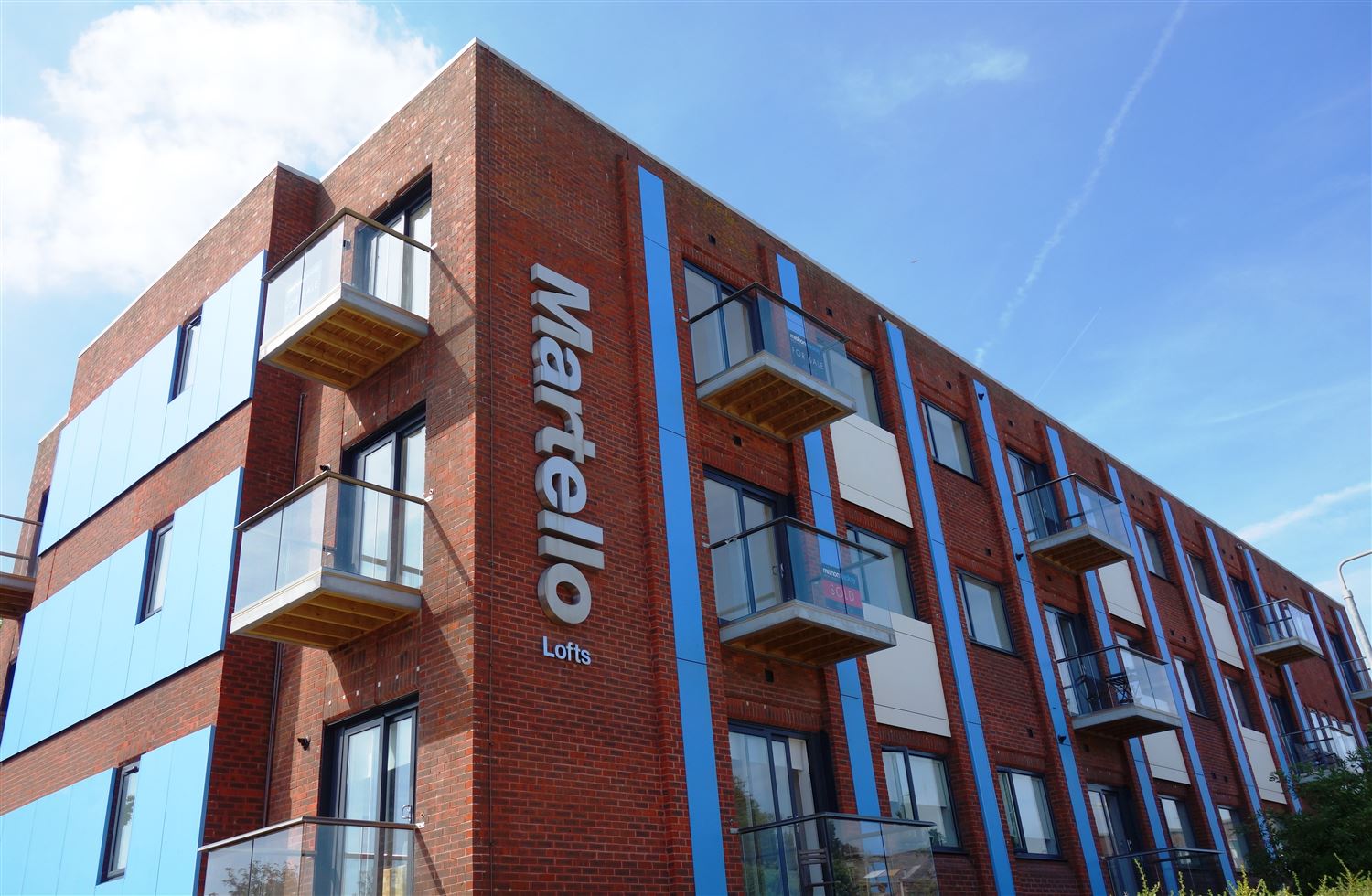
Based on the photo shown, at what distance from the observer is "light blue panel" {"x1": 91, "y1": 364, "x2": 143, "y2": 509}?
1733 centimetres

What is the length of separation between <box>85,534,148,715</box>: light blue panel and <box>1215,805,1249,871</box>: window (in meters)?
20.1

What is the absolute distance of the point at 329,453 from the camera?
46.3 feet

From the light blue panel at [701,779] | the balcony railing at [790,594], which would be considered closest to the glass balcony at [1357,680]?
the balcony railing at [790,594]

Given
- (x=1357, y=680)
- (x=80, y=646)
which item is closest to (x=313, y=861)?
(x=80, y=646)

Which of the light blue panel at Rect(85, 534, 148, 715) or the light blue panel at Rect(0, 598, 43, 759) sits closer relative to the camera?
the light blue panel at Rect(85, 534, 148, 715)

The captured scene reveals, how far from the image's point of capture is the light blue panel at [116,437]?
1733 centimetres

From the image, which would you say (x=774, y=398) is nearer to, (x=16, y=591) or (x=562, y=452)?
(x=562, y=452)

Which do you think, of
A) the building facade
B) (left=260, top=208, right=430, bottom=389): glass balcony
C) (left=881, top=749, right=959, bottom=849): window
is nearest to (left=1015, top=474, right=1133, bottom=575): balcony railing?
the building facade

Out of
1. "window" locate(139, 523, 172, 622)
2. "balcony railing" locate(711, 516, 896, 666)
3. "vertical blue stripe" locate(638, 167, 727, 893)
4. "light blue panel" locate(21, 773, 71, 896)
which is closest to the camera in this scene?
"vertical blue stripe" locate(638, 167, 727, 893)

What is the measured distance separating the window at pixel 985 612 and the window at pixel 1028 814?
2.18 metres

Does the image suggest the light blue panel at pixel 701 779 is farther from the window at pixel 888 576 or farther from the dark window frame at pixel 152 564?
the dark window frame at pixel 152 564

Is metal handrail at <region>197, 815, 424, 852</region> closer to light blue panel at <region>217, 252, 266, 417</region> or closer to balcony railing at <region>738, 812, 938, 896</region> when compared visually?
balcony railing at <region>738, 812, 938, 896</region>

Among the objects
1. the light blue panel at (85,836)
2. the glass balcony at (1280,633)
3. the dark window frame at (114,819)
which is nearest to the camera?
the dark window frame at (114,819)

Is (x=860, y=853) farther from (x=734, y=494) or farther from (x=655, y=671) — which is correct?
(x=734, y=494)
